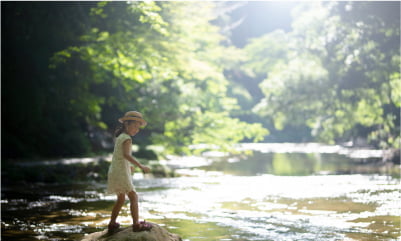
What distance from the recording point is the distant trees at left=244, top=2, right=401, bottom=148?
21.4 meters

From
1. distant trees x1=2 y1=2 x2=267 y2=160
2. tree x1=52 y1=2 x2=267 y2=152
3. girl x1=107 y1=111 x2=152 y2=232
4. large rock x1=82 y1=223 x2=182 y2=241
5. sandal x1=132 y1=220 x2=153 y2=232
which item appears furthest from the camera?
tree x1=52 y1=2 x2=267 y2=152

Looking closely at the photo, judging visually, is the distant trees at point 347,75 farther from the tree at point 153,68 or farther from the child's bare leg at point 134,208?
the child's bare leg at point 134,208

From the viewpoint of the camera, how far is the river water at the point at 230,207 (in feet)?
27.7

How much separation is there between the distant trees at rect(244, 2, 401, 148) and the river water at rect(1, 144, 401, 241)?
4.88 m

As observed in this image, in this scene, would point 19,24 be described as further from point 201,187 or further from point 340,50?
point 340,50


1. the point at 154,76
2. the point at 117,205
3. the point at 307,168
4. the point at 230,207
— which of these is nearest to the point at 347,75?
the point at 307,168

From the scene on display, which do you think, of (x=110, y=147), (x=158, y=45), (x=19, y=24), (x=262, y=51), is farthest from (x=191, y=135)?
(x=262, y=51)

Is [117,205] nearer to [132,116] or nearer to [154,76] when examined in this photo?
[132,116]

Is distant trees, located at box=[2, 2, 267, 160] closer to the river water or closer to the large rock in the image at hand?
the river water

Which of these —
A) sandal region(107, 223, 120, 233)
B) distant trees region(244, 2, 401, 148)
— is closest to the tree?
distant trees region(244, 2, 401, 148)

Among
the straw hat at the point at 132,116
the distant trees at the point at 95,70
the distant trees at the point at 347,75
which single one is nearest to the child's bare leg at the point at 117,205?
the straw hat at the point at 132,116

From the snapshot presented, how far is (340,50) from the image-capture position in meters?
24.5

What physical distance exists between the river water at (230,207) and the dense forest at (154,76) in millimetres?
3567

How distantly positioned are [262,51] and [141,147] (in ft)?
139
